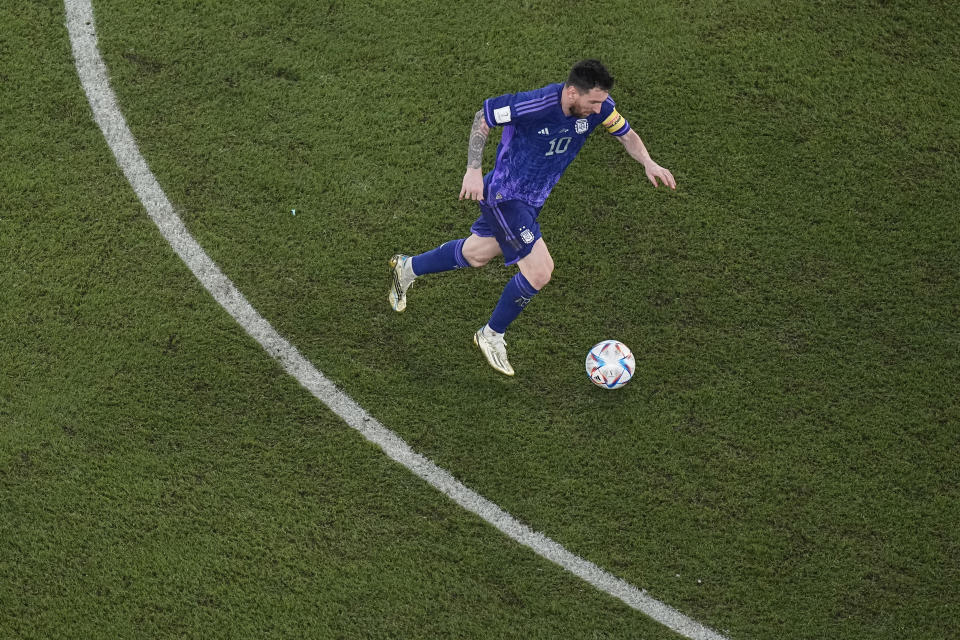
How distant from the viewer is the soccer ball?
16.6ft

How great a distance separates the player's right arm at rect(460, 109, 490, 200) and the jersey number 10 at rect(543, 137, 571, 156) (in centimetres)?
38

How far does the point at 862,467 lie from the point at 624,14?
146 inches

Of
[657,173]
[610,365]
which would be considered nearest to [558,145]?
[657,173]

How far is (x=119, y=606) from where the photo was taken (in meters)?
4.57

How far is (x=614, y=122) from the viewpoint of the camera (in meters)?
4.57

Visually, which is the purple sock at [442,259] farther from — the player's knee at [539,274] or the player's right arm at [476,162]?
the player's right arm at [476,162]

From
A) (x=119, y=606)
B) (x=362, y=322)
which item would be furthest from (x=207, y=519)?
(x=362, y=322)

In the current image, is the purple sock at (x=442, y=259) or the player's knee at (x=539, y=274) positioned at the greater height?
the player's knee at (x=539, y=274)

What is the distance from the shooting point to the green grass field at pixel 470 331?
4.68 metres

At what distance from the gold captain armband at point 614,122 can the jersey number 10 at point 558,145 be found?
27 centimetres

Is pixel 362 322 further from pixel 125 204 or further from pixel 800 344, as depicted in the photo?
pixel 800 344

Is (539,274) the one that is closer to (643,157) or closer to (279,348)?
(643,157)

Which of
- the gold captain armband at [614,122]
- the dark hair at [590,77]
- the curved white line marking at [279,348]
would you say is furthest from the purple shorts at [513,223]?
the curved white line marking at [279,348]

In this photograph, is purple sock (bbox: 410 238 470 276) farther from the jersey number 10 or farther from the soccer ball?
the soccer ball
